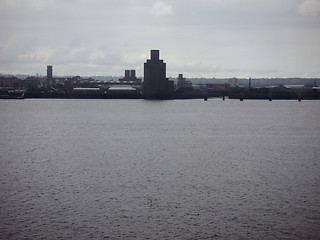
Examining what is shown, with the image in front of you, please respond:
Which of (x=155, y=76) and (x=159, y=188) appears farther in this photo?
(x=155, y=76)

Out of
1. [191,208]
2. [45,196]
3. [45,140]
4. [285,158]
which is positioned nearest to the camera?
[191,208]

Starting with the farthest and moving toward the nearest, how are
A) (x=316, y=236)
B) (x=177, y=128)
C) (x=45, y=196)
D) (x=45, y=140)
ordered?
(x=177, y=128) < (x=45, y=140) < (x=45, y=196) < (x=316, y=236)

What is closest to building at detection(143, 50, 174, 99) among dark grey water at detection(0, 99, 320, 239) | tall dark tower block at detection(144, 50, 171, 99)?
tall dark tower block at detection(144, 50, 171, 99)

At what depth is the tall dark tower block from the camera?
187 meters

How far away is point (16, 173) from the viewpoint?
38688 mm

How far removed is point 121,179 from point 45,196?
21.1ft

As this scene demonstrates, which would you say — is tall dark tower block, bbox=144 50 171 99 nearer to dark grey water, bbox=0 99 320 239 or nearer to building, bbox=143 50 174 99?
building, bbox=143 50 174 99

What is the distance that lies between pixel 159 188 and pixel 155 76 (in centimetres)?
15437

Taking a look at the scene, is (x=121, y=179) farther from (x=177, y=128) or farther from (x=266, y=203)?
(x=177, y=128)

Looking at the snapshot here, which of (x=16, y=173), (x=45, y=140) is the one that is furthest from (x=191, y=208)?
(x=45, y=140)

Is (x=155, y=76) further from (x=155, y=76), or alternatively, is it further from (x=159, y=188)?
(x=159, y=188)

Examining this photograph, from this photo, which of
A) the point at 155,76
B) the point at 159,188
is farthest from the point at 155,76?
the point at 159,188

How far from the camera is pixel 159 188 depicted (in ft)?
111

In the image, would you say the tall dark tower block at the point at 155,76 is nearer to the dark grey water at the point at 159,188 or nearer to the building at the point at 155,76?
the building at the point at 155,76
